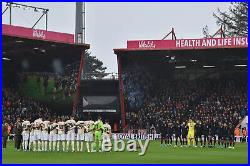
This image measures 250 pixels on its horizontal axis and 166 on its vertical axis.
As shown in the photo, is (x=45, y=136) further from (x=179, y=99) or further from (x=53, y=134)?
(x=179, y=99)

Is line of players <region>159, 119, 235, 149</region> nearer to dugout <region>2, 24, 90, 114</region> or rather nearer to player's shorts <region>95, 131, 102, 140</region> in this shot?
player's shorts <region>95, 131, 102, 140</region>

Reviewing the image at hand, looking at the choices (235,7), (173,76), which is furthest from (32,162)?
(235,7)

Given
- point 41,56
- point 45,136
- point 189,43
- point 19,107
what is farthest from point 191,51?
point 45,136

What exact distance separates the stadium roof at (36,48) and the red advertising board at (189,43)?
4695mm

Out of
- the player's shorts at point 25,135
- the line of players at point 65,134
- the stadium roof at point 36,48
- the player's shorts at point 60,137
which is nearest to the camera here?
the line of players at point 65,134

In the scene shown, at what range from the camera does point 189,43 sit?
62406 millimetres

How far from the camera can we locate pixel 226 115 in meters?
63.4

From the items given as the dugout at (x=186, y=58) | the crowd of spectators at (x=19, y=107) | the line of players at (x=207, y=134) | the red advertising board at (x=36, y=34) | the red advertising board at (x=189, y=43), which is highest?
the red advertising board at (x=36, y=34)

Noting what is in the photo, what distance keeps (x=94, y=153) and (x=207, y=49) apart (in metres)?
28.3

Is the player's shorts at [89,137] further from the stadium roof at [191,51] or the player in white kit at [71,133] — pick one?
the stadium roof at [191,51]

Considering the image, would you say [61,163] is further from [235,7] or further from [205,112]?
[235,7]

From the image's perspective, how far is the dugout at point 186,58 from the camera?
61812mm

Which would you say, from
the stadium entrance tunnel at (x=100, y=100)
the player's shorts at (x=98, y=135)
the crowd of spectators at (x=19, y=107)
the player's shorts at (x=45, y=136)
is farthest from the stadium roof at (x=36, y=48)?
the player's shorts at (x=98, y=135)

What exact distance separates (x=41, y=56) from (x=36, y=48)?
254cm
